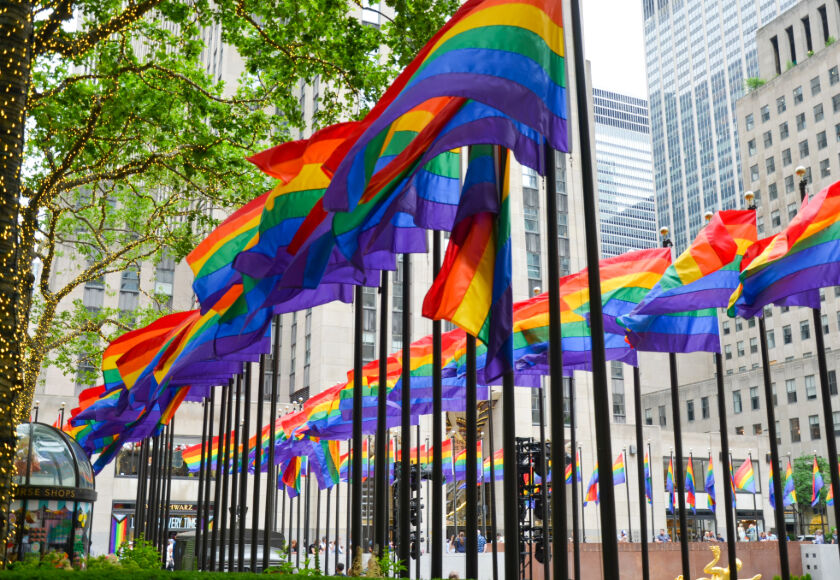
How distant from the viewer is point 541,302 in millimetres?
18625

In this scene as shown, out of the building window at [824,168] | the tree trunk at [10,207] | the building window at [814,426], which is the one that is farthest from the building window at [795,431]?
the tree trunk at [10,207]

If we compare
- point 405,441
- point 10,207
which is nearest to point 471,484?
point 405,441

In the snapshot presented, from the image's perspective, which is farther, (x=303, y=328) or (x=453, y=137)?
(x=303, y=328)

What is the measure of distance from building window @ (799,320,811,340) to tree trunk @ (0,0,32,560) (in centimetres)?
9693

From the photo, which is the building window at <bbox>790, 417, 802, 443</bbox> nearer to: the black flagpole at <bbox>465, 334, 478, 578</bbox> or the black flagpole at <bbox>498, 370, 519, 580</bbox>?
the black flagpole at <bbox>465, 334, 478, 578</bbox>

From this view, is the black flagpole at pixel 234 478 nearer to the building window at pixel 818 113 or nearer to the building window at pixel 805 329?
the building window at pixel 805 329

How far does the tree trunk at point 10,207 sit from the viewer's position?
1159 cm

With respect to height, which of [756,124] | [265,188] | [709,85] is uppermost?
[709,85]

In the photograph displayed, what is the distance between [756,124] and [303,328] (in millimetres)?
61085

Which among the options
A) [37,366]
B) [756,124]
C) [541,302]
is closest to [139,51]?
[756,124]

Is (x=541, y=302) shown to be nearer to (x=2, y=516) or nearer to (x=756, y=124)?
(x=2, y=516)

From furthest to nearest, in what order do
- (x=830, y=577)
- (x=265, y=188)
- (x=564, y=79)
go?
(x=830, y=577)
(x=265, y=188)
(x=564, y=79)

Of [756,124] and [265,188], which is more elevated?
[756,124]

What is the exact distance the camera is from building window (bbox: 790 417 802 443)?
92125mm
